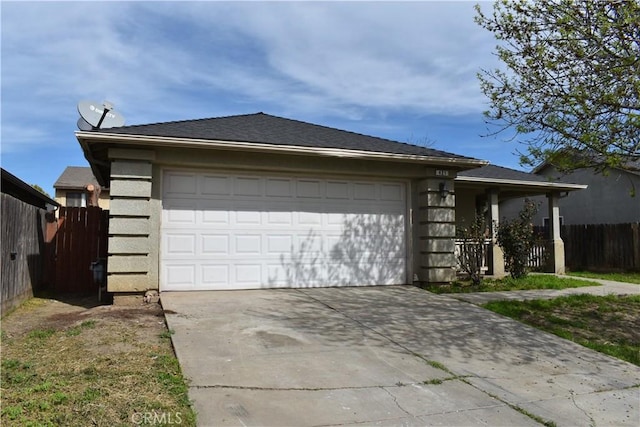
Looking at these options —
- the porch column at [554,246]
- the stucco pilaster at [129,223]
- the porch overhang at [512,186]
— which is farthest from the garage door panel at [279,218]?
the porch column at [554,246]

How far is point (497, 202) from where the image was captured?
1471 centimetres

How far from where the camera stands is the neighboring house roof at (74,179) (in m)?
28.1

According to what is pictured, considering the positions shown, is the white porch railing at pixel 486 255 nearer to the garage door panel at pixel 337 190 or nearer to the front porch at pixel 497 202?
the front porch at pixel 497 202

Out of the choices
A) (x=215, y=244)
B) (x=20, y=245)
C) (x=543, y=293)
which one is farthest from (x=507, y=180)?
(x=20, y=245)

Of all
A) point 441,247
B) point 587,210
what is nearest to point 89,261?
point 441,247

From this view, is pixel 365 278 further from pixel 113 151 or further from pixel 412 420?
pixel 412 420

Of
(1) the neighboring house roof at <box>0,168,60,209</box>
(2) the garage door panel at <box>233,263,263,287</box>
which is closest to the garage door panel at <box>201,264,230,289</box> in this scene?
(2) the garage door panel at <box>233,263,263,287</box>

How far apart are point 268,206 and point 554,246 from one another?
10458 mm

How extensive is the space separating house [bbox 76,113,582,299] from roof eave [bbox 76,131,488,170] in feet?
0.07

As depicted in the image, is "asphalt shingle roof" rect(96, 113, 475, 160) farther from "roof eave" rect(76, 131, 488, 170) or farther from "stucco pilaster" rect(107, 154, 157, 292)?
"stucco pilaster" rect(107, 154, 157, 292)

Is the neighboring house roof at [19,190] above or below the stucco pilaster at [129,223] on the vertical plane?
above

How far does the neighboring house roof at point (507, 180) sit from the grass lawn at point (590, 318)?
15.8ft

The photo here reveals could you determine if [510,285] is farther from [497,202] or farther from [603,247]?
[603,247]

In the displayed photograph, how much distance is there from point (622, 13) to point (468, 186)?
8.10m
